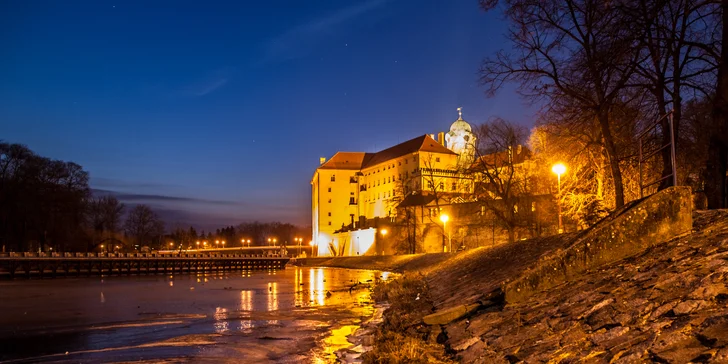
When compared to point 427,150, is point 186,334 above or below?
below

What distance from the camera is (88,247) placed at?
295 feet

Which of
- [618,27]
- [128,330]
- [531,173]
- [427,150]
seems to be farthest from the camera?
[427,150]

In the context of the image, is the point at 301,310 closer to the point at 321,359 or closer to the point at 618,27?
the point at 321,359

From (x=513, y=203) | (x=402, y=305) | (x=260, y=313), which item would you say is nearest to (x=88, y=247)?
(x=513, y=203)

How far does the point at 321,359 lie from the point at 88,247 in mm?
88518

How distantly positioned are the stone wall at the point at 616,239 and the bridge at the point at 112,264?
6538 centimetres

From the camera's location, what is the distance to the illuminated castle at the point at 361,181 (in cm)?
11000

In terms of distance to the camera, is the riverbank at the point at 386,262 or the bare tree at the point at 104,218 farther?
the bare tree at the point at 104,218

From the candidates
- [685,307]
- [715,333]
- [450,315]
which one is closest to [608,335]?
[685,307]

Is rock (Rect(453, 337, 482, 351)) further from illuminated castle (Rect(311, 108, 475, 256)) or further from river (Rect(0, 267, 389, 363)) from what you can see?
illuminated castle (Rect(311, 108, 475, 256))

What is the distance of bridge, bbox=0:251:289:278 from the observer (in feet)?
219

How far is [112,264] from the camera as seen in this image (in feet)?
253

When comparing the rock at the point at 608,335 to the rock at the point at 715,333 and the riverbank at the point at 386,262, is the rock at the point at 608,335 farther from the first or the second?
the riverbank at the point at 386,262

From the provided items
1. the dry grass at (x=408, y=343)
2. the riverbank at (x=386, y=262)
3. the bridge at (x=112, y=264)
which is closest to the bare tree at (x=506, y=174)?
the riverbank at (x=386, y=262)
